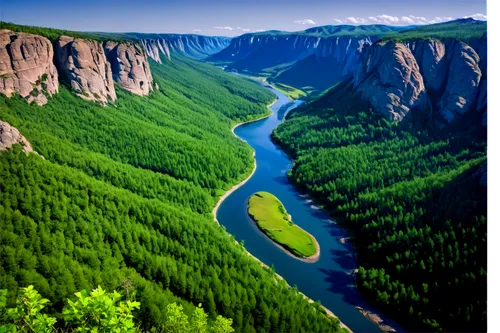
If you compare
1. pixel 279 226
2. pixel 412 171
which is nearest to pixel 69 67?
pixel 279 226

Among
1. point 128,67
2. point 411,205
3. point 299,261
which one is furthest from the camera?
point 128,67

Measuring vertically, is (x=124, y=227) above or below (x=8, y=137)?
below

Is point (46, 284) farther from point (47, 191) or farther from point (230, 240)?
point (230, 240)

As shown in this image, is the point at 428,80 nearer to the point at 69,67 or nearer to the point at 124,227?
the point at 124,227

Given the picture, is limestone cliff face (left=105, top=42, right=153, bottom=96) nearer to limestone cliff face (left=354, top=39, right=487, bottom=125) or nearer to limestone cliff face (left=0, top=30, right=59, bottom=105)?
limestone cliff face (left=0, top=30, right=59, bottom=105)

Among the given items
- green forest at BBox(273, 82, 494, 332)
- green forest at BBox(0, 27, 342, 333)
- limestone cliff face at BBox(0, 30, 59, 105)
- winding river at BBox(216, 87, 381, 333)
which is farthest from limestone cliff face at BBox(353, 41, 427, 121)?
limestone cliff face at BBox(0, 30, 59, 105)

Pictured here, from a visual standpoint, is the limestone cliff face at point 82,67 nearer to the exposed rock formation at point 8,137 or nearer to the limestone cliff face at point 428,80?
the exposed rock formation at point 8,137
